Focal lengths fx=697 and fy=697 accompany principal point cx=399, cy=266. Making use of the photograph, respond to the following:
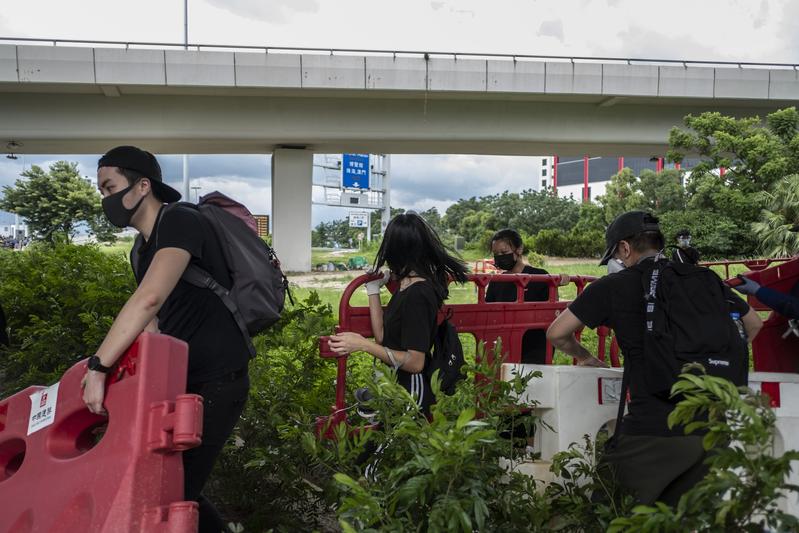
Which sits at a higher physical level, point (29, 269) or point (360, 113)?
point (360, 113)

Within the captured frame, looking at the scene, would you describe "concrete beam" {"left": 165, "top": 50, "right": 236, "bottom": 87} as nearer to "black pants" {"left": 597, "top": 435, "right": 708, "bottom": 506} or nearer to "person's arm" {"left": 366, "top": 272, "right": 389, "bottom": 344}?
"person's arm" {"left": 366, "top": 272, "right": 389, "bottom": 344}

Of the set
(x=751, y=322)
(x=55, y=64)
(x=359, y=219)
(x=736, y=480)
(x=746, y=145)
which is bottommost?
(x=736, y=480)

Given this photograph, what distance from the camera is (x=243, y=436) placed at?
347cm

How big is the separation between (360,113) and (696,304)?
1890 centimetres

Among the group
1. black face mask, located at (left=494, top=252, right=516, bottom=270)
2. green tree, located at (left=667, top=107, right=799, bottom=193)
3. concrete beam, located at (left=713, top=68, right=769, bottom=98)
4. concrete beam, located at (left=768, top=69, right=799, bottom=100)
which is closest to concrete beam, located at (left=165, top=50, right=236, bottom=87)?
green tree, located at (left=667, top=107, right=799, bottom=193)

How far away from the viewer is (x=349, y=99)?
808 inches

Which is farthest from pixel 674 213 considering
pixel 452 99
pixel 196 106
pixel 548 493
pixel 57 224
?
pixel 57 224

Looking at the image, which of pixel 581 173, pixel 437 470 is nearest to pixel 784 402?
pixel 437 470

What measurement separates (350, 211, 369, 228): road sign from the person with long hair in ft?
172

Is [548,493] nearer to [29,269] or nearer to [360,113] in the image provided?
[29,269]

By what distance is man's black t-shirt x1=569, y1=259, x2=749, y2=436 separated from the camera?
251 centimetres

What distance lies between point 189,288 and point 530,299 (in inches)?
139

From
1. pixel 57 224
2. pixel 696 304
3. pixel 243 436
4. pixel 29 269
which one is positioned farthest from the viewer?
pixel 57 224

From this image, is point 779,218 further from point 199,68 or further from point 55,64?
point 55,64
